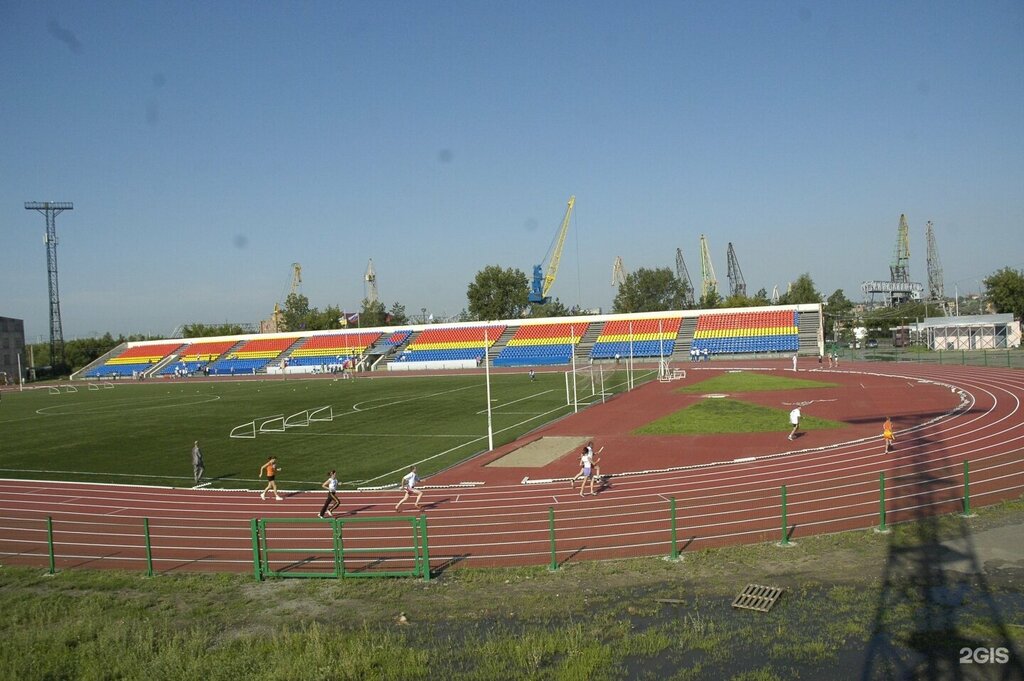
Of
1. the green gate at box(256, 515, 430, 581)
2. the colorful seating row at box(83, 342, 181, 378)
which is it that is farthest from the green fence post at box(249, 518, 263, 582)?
the colorful seating row at box(83, 342, 181, 378)

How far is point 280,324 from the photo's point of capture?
175750 mm

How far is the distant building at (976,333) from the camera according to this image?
6950 centimetres

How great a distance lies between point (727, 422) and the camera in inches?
1237

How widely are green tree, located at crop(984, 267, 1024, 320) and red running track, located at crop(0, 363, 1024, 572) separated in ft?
197

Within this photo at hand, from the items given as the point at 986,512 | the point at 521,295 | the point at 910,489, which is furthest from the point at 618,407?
the point at 521,295

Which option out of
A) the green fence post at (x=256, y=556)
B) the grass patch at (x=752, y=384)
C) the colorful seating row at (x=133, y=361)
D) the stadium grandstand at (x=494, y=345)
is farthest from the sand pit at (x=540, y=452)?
the colorful seating row at (x=133, y=361)

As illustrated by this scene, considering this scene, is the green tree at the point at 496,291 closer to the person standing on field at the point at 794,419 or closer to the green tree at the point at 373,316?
the green tree at the point at 373,316

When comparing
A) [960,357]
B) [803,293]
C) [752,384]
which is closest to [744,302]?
[803,293]

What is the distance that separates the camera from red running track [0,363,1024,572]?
50.8 ft

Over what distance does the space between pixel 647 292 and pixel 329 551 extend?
480ft

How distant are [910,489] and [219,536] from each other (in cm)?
1765

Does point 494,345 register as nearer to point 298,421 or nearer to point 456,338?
point 456,338

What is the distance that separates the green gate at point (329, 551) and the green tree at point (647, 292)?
14050 centimetres
